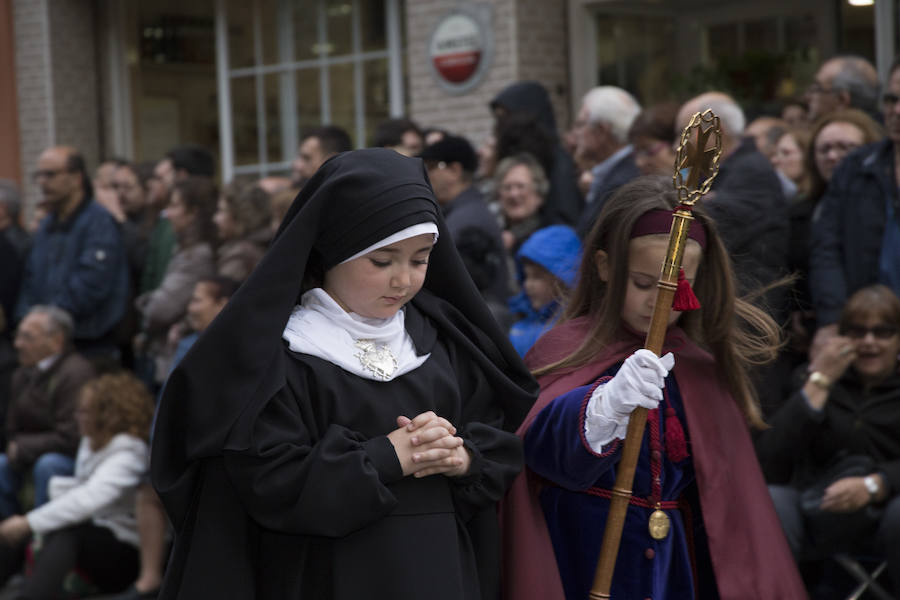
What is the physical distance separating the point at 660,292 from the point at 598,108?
11.9 feet

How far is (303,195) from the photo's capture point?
289cm

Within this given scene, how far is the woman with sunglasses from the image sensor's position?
4664 mm

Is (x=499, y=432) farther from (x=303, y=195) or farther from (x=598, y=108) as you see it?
(x=598, y=108)

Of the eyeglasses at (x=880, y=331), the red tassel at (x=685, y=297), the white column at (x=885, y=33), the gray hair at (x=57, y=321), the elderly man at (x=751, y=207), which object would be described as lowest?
the gray hair at (x=57, y=321)

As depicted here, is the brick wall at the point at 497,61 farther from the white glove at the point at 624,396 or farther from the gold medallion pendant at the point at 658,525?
the white glove at the point at 624,396

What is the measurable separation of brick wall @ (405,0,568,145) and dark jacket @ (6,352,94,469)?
371 cm

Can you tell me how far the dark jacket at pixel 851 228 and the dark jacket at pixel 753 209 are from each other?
0.18 meters

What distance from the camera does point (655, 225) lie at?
326 cm

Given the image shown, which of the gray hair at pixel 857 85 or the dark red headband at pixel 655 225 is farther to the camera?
the gray hair at pixel 857 85

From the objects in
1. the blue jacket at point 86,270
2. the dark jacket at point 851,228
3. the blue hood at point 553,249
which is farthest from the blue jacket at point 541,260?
the blue jacket at point 86,270

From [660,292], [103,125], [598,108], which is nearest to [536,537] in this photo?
[660,292]

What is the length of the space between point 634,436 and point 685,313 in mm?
586

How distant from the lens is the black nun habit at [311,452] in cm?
272

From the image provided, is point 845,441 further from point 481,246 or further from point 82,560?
point 82,560
